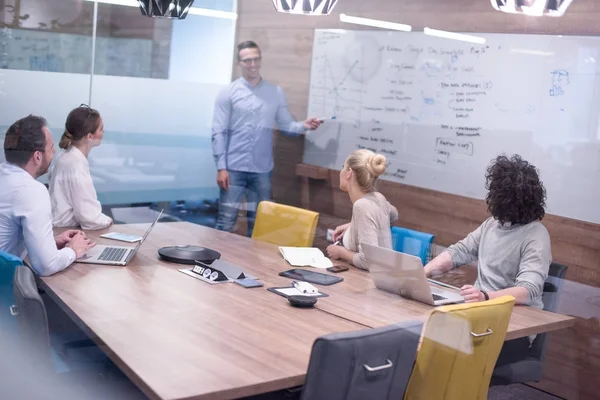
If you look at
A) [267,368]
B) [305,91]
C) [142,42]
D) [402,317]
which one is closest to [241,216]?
[305,91]

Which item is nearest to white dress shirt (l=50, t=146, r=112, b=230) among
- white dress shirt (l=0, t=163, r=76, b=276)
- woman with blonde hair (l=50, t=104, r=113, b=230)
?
woman with blonde hair (l=50, t=104, r=113, b=230)

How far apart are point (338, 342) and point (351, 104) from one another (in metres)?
3.81

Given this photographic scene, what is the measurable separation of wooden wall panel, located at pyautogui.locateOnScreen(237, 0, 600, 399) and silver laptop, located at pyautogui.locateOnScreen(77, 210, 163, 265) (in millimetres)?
1635

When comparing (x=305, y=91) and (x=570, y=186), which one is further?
(x=305, y=91)

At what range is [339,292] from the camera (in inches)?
123

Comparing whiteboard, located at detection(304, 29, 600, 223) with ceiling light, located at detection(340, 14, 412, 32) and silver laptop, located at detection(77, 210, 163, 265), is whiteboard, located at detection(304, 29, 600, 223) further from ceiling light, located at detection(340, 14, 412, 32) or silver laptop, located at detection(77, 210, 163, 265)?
silver laptop, located at detection(77, 210, 163, 265)

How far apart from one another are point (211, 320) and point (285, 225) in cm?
179

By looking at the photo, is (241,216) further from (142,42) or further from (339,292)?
(339,292)

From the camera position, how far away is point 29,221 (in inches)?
118

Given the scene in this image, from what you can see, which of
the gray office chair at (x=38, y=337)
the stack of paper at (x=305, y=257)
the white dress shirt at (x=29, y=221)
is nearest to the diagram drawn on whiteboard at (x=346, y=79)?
the stack of paper at (x=305, y=257)

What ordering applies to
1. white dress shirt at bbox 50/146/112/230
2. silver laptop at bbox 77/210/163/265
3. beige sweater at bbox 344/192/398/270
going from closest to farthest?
silver laptop at bbox 77/210/163/265
beige sweater at bbox 344/192/398/270
white dress shirt at bbox 50/146/112/230

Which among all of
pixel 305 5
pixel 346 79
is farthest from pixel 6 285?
pixel 346 79

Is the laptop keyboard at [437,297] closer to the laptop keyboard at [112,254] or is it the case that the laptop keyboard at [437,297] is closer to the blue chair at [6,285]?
the laptop keyboard at [112,254]

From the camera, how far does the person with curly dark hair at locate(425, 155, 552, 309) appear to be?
323cm
